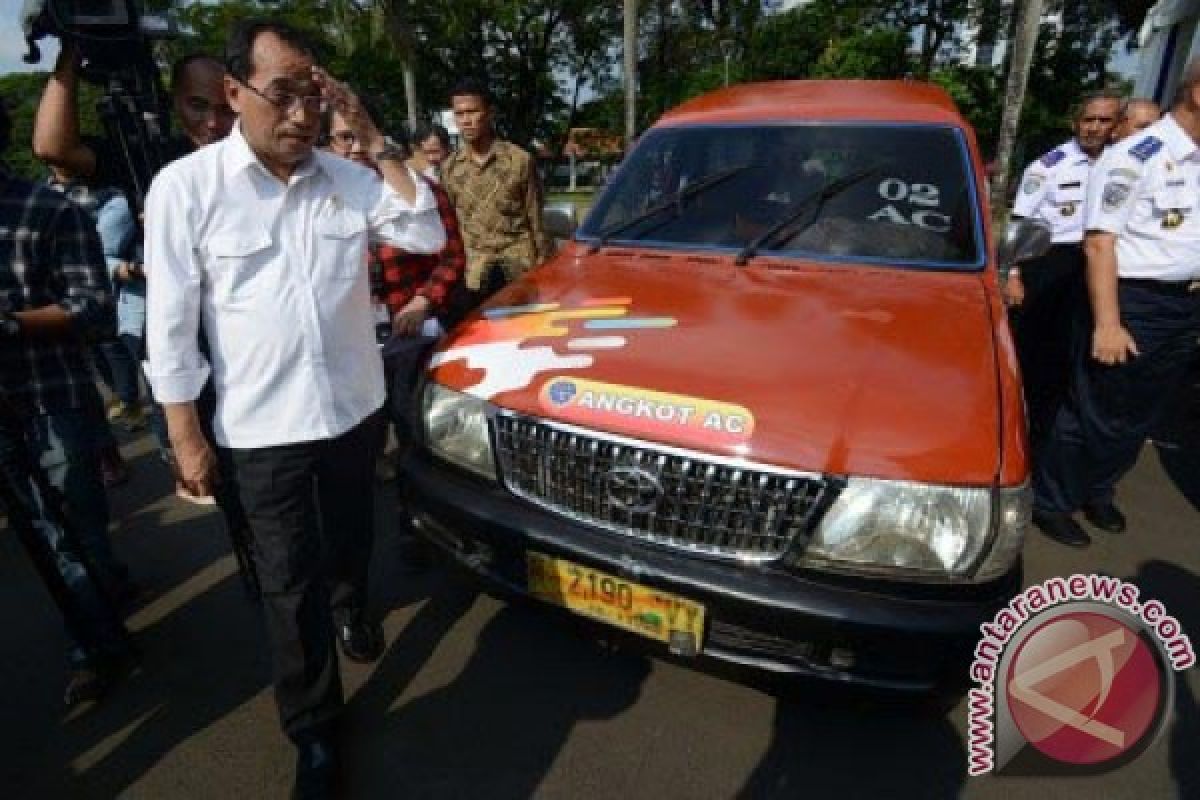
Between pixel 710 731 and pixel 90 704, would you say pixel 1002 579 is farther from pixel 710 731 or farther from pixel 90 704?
pixel 90 704

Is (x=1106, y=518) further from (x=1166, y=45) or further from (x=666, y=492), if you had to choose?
(x=1166, y=45)

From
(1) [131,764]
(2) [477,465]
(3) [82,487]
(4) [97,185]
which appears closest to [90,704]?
(1) [131,764]

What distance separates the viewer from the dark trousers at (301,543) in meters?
1.73

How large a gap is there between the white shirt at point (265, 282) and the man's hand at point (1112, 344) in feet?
8.76

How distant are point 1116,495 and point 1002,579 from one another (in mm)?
2682

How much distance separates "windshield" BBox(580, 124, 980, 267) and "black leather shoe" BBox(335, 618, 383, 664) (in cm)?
171

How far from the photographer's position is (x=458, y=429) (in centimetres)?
201

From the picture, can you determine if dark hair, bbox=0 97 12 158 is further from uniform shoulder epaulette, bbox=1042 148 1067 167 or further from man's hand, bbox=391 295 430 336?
uniform shoulder epaulette, bbox=1042 148 1067 167

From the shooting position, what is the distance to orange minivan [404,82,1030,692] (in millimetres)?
1561

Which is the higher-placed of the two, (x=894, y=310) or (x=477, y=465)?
(x=894, y=310)

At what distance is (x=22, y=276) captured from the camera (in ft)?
6.14

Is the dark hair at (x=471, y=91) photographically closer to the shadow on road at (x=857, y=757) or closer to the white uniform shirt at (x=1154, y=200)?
the white uniform shirt at (x=1154, y=200)

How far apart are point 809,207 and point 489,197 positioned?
1.88 meters

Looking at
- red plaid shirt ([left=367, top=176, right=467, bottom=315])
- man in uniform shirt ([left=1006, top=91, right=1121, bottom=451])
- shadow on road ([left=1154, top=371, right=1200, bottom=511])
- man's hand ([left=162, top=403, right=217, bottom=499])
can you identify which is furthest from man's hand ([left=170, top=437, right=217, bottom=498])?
shadow on road ([left=1154, top=371, right=1200, bottom=511])
